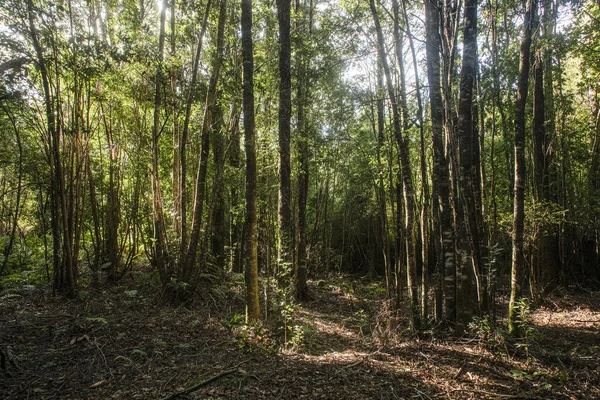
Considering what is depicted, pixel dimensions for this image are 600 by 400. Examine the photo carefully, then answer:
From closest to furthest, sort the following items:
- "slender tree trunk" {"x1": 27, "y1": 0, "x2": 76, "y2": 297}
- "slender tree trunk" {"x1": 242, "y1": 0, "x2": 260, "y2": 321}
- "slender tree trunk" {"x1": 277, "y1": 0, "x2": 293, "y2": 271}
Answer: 1. "slender tree trunk" {"x1": 242, "y1": 0, "x2": 260, "y2": 321}
2. "slender tree trunk" {"x1": 27, "y1": 0, "x2": 76, "y2": 297}
3. "slender tree trunk" {"x1": 277, "y1": 0, "x2": 293, "y2": 271}

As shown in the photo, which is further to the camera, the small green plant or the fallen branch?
the small green plant

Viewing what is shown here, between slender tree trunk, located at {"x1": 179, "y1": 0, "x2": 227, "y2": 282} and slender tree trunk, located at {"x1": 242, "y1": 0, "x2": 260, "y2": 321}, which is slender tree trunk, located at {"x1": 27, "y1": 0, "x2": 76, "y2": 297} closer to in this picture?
slender tree trunk, located at {"x1": 179, "y1": 0, "x2": 227, "y2": 282}

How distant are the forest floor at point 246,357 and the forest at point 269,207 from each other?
38 mm

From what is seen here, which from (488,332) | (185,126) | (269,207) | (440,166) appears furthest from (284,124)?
(488,332)

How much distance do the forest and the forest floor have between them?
38mm

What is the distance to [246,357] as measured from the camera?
16.8 ft

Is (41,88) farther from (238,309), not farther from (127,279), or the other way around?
(238,309)

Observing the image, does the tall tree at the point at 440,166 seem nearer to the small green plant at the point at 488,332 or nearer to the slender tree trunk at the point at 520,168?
the small green plant at the point at 488,332

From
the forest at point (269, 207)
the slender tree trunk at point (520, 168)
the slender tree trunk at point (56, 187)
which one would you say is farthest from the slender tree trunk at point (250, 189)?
the slender tree trunk at point (520, 168)

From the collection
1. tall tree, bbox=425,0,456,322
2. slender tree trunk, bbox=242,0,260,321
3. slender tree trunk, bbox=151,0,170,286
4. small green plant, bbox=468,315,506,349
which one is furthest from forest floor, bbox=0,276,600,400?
tall tree, bbox=425,0,456,322

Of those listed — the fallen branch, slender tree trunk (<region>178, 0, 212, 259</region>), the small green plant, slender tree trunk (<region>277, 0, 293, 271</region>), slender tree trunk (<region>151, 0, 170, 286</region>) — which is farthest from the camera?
slender tree trunk (<region>151, 0, 170, 286</region>)

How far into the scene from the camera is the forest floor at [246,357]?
13.7 feet

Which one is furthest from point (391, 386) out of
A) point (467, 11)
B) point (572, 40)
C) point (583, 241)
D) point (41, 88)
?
point (583, 241)

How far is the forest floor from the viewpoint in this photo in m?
4.18
